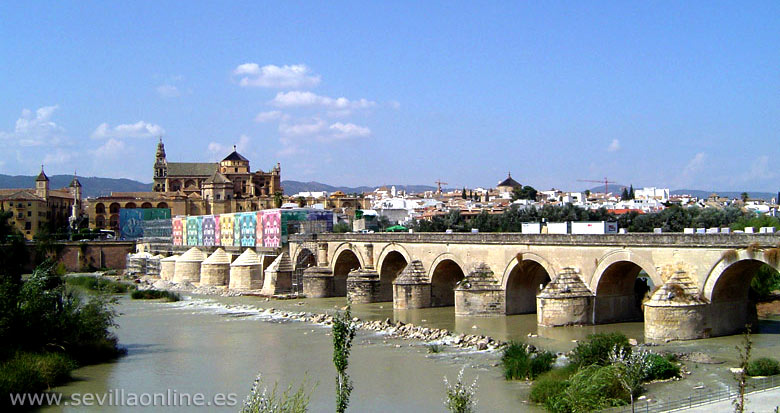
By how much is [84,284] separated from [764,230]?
133ft

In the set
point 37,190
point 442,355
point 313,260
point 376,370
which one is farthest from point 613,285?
point 37,190

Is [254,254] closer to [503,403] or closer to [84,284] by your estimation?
[84,284]

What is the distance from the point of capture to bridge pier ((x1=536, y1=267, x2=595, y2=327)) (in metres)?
24.5

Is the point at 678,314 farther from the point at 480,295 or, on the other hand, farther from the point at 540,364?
the point at 480,295

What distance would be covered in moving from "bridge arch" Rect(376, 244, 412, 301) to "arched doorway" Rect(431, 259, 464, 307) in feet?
12.0

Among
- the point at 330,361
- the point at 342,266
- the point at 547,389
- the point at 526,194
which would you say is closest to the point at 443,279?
the point at 342,266

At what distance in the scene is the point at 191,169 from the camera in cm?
11312

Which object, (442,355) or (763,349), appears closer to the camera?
(763,349)

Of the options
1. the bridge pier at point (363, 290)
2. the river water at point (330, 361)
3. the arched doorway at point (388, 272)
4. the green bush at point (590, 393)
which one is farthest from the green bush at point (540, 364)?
the bridge pier at point (363, 290)

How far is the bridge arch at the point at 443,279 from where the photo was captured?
3281 centimetres

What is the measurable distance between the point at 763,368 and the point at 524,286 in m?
12.6

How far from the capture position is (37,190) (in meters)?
92.1

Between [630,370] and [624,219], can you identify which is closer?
[630,370]

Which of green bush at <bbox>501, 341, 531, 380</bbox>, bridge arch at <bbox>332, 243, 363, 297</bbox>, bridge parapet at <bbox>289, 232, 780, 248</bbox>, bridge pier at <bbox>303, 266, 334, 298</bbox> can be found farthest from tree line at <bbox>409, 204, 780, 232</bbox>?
green bush at <bbox>501, 341, 531, 380</bbox>
